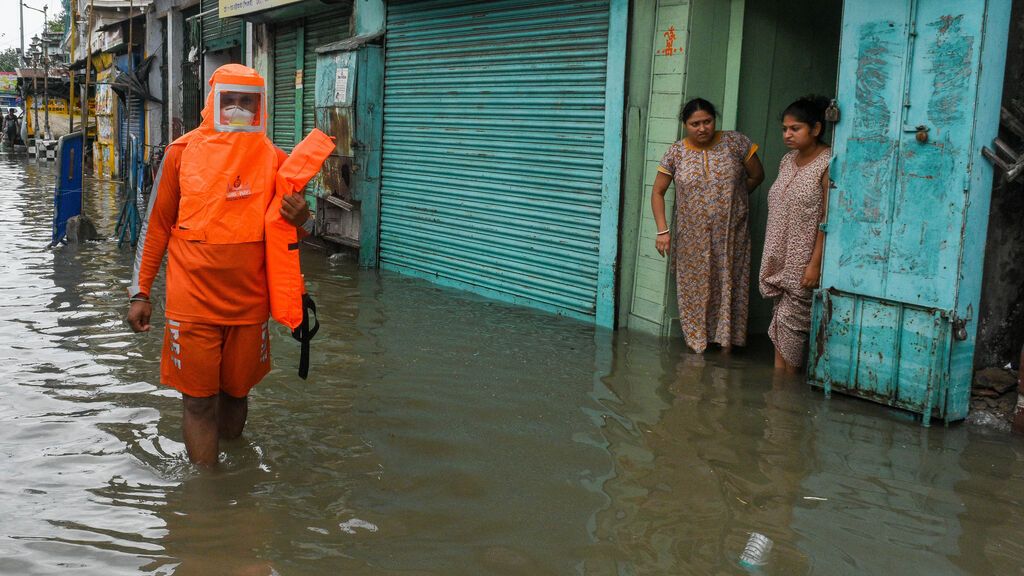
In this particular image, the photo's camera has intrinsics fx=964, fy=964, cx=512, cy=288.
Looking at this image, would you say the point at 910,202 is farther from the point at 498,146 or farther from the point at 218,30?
the point at 218,30

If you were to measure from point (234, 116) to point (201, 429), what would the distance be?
1312 millimetres

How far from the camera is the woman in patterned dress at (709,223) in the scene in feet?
21.2

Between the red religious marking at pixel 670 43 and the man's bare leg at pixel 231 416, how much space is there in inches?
159

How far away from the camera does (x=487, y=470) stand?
4242 millimetres

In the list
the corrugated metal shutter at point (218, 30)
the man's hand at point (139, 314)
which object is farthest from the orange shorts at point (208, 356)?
the corrugated metal shutter at point (218, 30)

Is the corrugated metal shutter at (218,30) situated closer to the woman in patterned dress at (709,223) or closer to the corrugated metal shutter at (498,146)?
the corrugated metal shutter at (498,146)

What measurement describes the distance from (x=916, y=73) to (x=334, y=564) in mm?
3788

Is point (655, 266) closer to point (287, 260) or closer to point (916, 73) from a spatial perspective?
point (916, 73)

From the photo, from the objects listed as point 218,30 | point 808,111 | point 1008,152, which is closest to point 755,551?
point 1008,152

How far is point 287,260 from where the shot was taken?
4.01 metres

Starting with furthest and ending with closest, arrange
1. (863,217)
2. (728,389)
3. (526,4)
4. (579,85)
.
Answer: (526,4) → (579,85) → (728,389) → (863,217)

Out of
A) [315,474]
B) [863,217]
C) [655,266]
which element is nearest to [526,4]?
[655,266]

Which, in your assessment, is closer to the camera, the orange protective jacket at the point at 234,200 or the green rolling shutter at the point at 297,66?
the orange protective jacket at the point at 234,200

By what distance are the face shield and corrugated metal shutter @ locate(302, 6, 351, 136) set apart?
8.21 metres
